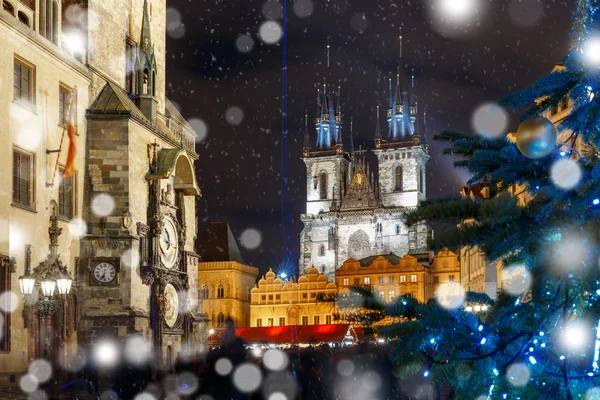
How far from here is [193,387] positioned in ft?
58.6

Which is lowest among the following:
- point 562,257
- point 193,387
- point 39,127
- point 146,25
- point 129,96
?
point 193,387

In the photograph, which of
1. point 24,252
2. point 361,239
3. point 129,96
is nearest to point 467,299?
point 24,252

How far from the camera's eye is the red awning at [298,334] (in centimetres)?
5075

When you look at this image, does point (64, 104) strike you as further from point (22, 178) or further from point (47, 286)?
point (47, 286)

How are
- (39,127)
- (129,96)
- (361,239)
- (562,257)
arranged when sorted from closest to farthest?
1. (562,257)
2. (39,127)
3. (129,96)
4. (361,239)

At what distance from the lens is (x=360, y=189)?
96.0 metres

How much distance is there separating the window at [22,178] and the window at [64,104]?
1.95 metres

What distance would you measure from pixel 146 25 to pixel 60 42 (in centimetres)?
442

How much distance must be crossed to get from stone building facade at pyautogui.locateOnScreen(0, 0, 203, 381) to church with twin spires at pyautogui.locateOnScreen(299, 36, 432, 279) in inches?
2620

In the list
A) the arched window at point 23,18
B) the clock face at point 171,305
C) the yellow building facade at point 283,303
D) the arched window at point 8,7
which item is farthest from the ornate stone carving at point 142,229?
the yellow building facade at point 283,303

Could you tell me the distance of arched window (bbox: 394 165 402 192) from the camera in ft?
313

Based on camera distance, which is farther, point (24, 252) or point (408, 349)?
point (24, 252)

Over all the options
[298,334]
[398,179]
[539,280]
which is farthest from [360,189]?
[539,280]

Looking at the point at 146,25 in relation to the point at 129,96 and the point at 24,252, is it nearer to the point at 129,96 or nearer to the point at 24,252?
the point at 129,96
